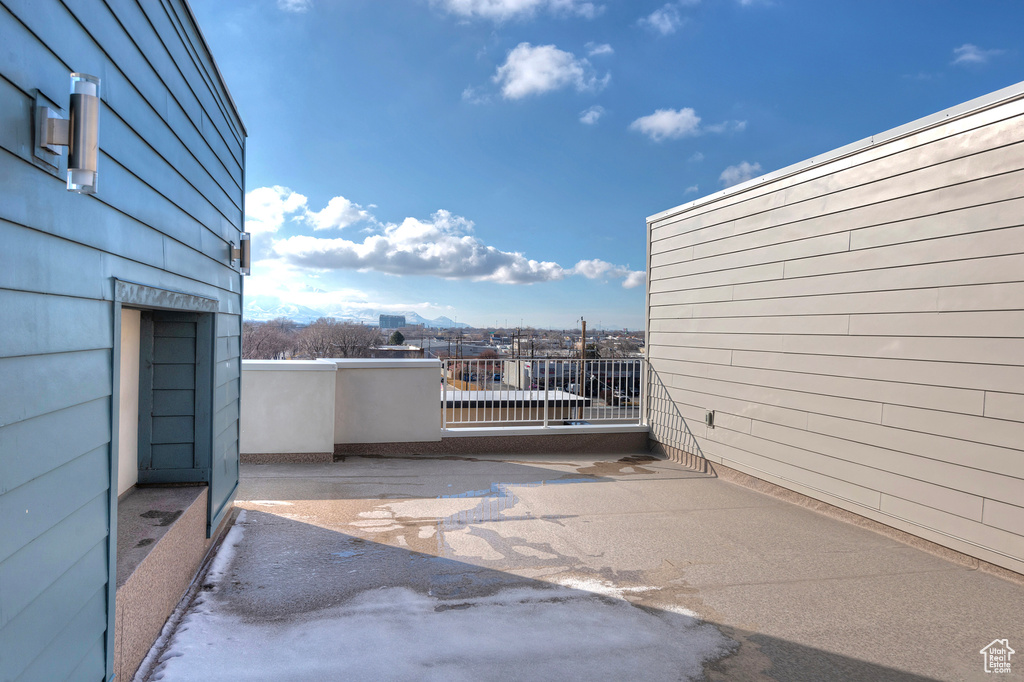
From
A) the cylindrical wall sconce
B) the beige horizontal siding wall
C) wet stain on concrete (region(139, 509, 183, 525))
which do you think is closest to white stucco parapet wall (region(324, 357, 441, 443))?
the beige horizontal siding wall

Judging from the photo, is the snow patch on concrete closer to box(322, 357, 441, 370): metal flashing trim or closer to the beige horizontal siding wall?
the beige horizontal siding wall

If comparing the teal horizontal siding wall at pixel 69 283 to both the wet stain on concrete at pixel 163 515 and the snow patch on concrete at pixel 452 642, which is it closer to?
the snow patch on concrete at pixel 452 642

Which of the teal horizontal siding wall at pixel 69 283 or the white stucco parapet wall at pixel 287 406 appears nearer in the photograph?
the teal horizontal siding wall at pixel 69 283

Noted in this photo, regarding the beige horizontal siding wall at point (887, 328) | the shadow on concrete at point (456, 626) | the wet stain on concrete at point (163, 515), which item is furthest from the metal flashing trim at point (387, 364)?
the wet stain on concrete at point (163, 515)

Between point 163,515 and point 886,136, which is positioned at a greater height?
point 886,136

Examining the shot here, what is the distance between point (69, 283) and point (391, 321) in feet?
93.0

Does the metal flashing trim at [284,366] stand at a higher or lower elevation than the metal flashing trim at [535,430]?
higher

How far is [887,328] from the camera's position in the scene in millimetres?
3469

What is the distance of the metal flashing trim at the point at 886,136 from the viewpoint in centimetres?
289

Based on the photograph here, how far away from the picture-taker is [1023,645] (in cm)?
223

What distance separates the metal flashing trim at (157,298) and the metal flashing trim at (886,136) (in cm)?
418

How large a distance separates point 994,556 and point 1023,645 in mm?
815

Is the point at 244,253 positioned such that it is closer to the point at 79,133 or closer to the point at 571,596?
the point at 79,133

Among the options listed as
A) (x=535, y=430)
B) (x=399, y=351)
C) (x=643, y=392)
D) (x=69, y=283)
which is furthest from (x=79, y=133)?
(x=399, y=351)
